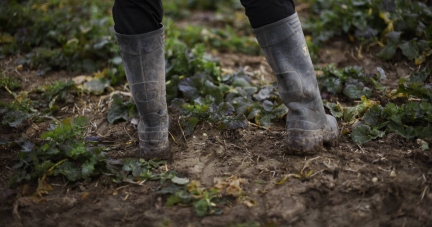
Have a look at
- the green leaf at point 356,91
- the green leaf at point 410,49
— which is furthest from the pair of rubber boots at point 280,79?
the green leaf at point 410,49

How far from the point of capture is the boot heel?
197 cm

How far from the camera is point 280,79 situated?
1.96m

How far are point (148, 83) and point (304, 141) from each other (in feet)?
3.15

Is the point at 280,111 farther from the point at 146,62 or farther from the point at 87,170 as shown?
the point at 87,170

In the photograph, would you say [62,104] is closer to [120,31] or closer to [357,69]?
[120,31]

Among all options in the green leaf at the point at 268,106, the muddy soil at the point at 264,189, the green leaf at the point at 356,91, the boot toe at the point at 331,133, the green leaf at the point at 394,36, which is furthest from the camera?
the green leaf at the point at 394,36

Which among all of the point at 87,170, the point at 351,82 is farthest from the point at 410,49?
the point at 87,170

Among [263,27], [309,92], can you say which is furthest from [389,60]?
[263,27]

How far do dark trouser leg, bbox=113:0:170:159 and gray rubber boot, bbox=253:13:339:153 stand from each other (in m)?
0.57

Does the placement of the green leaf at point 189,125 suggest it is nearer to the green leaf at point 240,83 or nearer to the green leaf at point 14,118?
the green leaf at point 240,83

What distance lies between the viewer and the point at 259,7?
178 cm

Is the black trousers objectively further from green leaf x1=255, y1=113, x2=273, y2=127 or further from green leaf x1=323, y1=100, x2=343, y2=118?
green leaf x1=323, y1=100, x2=343, y2=118

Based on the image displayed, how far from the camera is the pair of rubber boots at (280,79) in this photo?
188cm

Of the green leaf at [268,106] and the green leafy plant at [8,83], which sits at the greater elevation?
the green leafy plant at [8,83]
